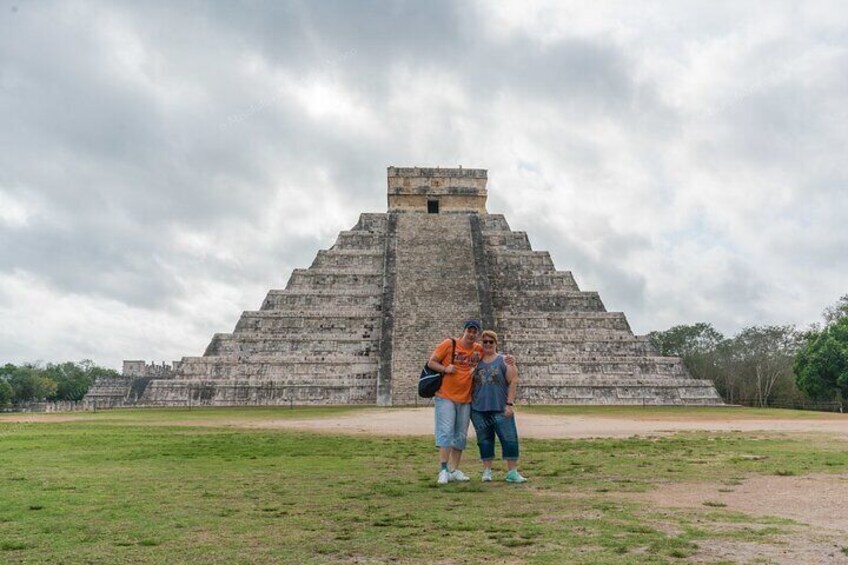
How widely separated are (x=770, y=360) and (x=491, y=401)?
45.3 meters

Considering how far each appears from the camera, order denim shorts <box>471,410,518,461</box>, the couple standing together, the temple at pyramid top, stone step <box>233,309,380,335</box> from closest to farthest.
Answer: denim shorts <box>471,410,518,461</box> < the couple standing together < stone step <box>233,309,380,335</box> < the temple at pyramid top

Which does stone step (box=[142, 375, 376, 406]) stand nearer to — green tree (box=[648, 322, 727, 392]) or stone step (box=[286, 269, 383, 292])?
stone step (box=[286, 269, 383, 292])

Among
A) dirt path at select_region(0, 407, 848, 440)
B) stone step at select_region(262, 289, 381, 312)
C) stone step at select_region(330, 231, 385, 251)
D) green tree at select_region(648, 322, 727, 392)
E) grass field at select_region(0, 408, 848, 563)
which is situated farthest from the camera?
green tree at select_region(648, 322, 727, 392)

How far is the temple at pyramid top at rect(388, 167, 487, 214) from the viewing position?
41.1m

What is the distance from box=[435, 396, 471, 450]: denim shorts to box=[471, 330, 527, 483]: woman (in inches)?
4.3

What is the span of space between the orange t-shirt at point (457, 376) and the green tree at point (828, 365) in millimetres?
29185

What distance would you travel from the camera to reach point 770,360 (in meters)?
46.8

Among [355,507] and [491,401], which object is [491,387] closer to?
[491,401]

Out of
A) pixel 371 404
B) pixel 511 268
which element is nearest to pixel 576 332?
pixel 511 268

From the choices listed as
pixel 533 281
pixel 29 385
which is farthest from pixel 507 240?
pixel 29 385

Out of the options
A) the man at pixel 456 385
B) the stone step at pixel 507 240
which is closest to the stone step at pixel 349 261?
the stone step at pixel 507 240

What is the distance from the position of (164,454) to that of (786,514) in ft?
25.4

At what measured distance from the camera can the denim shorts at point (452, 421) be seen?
736 centimetres

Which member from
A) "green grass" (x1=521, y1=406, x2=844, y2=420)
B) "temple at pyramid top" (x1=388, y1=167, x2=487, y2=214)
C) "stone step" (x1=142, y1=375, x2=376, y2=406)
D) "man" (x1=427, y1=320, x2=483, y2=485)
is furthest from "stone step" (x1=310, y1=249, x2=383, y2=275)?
"man" (x1=427, y1=320, x2=483, y2=485)
